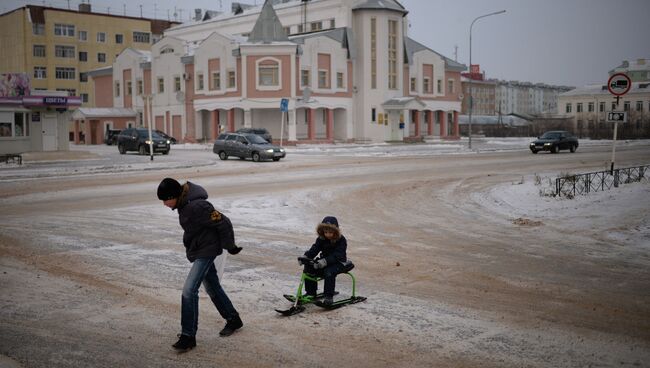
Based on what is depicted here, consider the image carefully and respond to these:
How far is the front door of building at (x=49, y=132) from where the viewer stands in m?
42.8

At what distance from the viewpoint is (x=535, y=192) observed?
692 inches

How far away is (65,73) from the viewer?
302 feet

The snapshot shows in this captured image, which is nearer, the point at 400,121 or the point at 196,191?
the point at 196,191

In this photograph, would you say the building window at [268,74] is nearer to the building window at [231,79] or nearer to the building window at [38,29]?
the building window at [231,79]

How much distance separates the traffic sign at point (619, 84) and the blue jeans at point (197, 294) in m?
15.3

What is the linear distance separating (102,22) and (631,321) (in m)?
98.4

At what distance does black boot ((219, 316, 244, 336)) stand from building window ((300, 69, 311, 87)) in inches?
2121

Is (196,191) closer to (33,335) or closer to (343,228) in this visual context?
(33,335)

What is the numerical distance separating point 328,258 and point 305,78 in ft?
176

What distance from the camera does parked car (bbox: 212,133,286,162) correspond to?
1383 inches

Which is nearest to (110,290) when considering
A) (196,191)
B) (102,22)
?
(196,191)

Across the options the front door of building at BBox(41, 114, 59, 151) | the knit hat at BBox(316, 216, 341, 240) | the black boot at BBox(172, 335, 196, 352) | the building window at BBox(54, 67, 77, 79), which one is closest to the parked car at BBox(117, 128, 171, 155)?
→ the front door of building at BBox(41, 114, 59, 151)

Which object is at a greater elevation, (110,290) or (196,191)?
(196,191)

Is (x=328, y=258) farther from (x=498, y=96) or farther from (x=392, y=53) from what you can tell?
(x=498, y=96)
